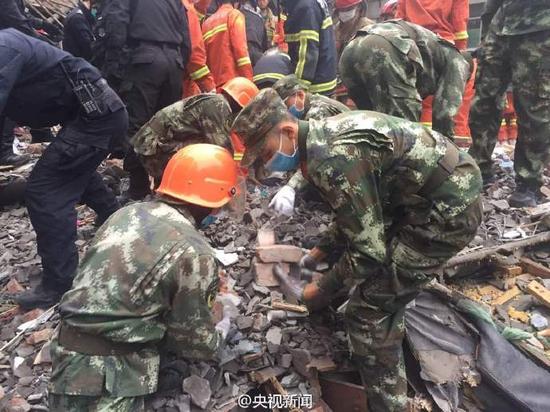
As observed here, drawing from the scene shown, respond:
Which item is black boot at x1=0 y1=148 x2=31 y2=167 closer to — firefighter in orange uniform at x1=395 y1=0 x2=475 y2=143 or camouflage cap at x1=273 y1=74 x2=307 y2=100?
camouflage cap at x1=273 y1=74 x2=307 y2=100

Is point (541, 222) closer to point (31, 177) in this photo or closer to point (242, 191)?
point (242, 191)

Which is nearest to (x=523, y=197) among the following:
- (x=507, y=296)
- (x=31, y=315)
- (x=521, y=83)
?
(x=521, y=83)

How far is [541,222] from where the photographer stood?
13.2 ft

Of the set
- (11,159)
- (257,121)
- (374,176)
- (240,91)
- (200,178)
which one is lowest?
(11,159)

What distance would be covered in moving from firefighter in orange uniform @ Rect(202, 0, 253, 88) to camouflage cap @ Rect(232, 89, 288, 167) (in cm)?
313

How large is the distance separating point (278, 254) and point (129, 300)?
64.0 inches

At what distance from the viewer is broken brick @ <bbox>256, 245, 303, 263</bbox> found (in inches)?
139

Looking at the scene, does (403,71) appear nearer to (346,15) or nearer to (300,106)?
(300,106)

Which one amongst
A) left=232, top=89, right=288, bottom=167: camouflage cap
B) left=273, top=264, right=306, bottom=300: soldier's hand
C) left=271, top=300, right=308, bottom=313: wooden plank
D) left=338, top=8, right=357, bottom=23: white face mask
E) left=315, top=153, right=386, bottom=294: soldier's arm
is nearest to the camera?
left=315, top=153, right=386, bottom=294: soldier's arm

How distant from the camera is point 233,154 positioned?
312 centimetres

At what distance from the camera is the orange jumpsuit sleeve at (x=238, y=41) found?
5.30m

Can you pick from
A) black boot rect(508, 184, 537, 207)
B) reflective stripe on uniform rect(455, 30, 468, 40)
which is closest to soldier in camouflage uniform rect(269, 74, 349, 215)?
black boot rect(508, 184, 537, 207)

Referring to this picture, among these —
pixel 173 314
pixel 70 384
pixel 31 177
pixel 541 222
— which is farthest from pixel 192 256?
pixel 541 222

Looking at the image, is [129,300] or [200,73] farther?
[200,73]
